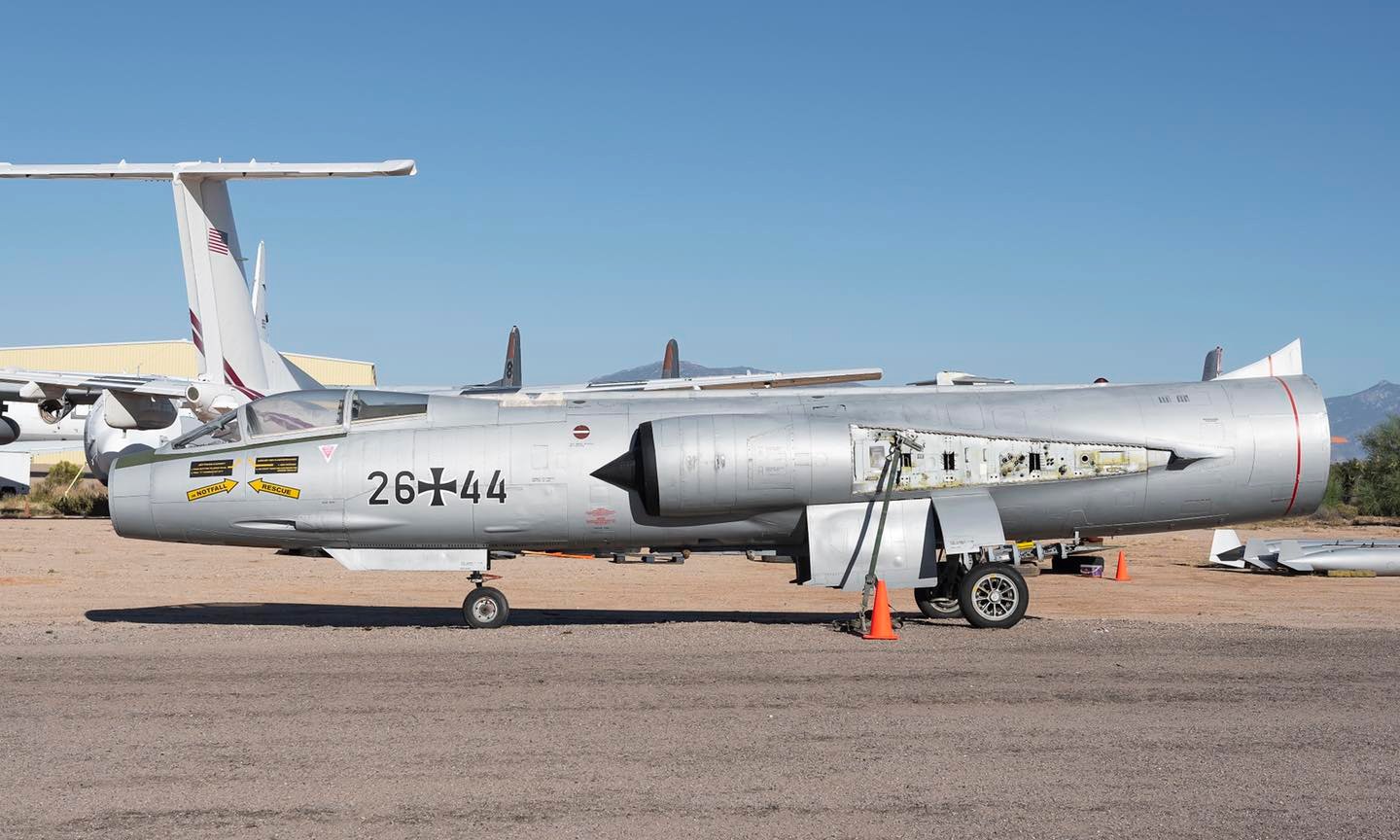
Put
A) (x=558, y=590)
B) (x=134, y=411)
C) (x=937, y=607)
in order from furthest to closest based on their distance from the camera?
(x=134, y=411)
(x=558, y=590)
(x=937, y=607)

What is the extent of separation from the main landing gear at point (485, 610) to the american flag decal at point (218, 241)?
785 inches

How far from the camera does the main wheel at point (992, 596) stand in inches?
551

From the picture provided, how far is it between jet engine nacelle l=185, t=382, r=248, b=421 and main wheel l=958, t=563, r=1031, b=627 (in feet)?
66.3

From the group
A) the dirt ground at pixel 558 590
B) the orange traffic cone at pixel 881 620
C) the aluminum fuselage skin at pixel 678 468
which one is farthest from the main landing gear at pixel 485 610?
the orange traffic cone at pixel 881 620

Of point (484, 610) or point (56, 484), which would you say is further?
point (56, 484)

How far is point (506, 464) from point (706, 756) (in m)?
6.53

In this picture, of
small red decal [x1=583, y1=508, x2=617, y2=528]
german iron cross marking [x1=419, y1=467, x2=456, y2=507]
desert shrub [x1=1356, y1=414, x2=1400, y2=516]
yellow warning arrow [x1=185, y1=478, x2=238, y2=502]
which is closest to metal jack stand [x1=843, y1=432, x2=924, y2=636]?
small red decal [x1=583, y1=508, x2=617, y2=528]

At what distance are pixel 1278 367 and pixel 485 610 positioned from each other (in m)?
10.5

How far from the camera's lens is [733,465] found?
13.7 metres

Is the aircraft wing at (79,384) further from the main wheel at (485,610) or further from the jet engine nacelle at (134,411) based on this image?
the main wheel at (485,610)

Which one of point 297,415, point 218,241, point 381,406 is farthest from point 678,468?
point 218,241

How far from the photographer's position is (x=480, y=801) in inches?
278

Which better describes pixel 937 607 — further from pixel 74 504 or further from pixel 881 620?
pixel 74 504

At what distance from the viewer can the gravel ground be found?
22.3ft
